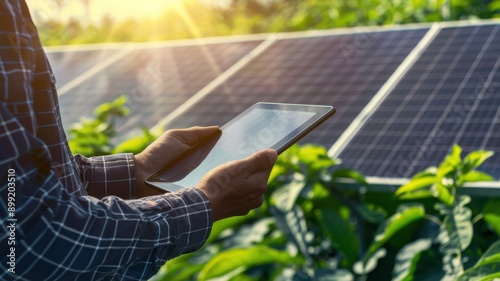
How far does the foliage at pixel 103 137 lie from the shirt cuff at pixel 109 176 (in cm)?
161

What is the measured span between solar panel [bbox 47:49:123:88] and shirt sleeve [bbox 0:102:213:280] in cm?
482

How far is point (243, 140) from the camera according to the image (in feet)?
7.42

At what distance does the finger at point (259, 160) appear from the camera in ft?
6.43

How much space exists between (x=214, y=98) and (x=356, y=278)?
1.75m

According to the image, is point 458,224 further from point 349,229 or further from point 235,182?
point 235,182

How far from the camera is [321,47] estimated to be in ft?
17.0

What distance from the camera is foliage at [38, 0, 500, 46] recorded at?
6.32m

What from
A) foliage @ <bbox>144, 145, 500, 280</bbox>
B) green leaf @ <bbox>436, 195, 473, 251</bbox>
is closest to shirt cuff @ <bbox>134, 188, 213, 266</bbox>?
foliage @ <bbox>144, 145, 500, 280</bbox>

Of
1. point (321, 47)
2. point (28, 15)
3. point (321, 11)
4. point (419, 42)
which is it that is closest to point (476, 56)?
point (419, 42)

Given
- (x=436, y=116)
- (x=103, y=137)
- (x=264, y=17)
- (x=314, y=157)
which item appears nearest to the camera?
(x=314, y=157)

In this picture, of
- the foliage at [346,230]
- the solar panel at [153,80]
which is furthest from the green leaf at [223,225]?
the solar panel at [153,80]

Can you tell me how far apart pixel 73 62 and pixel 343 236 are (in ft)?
14.8

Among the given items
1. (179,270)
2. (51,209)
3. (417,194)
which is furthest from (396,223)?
(51,209)

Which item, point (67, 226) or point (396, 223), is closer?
point (67, 226)
